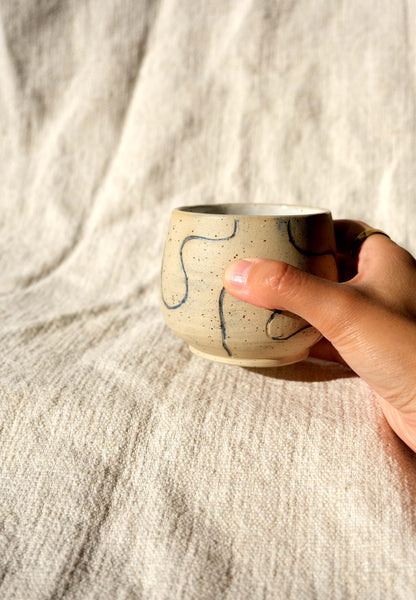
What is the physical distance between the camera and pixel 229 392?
683 mm

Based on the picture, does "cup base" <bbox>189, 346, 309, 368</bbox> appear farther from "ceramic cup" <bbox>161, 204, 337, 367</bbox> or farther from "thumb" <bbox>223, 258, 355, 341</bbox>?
"thumb" <bbox>223, 258, 355, 341</bbox>

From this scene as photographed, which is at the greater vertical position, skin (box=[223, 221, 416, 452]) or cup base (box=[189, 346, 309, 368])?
skin (box=[223, 221, 416, 452])

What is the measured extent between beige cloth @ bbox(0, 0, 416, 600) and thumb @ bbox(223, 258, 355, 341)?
0.13 meters

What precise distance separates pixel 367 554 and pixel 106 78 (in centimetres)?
92

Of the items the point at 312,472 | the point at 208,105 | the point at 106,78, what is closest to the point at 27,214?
the point at 106,78

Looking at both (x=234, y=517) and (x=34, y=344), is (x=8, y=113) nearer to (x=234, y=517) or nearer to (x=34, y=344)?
(x=34, y=344)

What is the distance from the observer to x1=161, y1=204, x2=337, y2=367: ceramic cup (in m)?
0.61

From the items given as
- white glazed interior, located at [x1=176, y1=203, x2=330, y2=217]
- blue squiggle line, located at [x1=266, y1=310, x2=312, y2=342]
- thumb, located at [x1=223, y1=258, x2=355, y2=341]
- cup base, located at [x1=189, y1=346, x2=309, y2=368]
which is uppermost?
white glazed interior, located at [x1=176, y1=203, x2=330, y2=217]

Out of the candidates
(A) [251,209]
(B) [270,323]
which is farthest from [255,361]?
(A) [251,209]

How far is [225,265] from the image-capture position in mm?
617

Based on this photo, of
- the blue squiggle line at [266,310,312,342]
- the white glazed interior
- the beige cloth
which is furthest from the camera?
the white glazed interior

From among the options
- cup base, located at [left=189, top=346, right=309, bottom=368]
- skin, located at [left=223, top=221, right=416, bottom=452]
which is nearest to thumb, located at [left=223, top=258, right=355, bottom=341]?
skin, located at [left=223, top=221, right=416, bottom=452]

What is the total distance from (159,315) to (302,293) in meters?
0.42

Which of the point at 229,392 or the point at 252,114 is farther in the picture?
the point at 252,114
